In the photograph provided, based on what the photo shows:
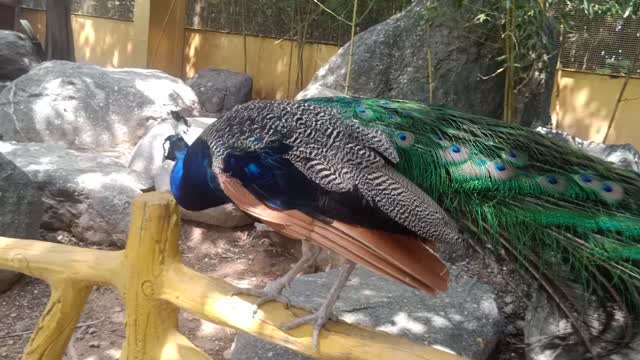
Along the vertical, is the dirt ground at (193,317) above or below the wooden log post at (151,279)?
below

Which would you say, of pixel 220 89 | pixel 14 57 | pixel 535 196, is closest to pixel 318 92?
pixel 535 196

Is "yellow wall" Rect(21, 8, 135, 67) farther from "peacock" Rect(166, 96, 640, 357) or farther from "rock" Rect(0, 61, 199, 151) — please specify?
"peacock" Rect(166, 96, 640, 357)

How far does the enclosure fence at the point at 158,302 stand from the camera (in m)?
1.51

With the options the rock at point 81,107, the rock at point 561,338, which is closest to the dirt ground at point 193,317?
the rock at point 561,338

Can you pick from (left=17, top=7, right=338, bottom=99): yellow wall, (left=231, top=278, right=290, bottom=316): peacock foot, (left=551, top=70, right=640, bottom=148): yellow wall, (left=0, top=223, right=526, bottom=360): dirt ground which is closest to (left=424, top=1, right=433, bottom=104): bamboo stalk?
(left=0, top=223, right=526, bottom=360): dirt ground

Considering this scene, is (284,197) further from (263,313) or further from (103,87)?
(103,87)

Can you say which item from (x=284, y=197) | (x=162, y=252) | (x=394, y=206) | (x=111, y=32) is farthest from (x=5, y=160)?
(x=111, y=32)

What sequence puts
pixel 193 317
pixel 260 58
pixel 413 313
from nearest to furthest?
1. pixel 413 313
2. pixel 193 317
3. pixel 260 58

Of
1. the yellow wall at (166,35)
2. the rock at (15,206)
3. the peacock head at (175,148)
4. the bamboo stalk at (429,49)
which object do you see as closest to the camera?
the peacock head at (175,148)

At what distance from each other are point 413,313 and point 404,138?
1.29m

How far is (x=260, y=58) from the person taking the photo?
27.0 feet

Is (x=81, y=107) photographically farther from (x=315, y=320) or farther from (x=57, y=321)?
(x=315, y=320)

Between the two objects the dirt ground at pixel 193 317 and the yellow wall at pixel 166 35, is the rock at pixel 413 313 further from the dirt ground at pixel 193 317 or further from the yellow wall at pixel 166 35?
the yellow wall at pixel 166 35

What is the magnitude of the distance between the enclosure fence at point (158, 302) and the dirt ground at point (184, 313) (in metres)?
0.80
